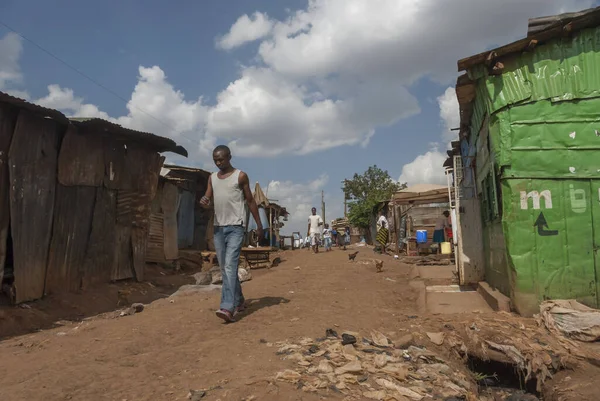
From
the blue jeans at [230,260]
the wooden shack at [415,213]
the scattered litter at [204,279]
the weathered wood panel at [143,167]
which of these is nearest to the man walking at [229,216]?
the blue jeans at [230,260]

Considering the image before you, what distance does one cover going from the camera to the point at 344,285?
28.7 feet

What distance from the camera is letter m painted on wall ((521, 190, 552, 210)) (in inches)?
212

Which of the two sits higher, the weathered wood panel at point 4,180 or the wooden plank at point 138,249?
the weathered wood panel at point 4,180

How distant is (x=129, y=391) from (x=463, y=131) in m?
9.34

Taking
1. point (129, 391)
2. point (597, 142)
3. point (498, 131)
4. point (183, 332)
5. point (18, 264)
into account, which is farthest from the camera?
point (18, 264)

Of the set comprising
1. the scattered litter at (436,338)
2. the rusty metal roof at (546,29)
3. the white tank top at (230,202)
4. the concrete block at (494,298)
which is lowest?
the scattered litter at (436,338)

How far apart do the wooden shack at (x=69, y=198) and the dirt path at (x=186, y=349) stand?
1.39m

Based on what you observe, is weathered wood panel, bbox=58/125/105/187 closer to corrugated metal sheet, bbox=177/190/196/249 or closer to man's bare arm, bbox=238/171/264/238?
man's bare arm, bbox=238/171/264/238

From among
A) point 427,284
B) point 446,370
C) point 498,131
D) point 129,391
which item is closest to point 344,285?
point 427,284

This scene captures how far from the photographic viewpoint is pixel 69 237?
7367mm

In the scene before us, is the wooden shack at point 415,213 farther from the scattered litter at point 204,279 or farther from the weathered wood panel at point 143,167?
the weathered wood panel at point 143,167

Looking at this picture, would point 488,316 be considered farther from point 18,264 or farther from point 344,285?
point 18,264

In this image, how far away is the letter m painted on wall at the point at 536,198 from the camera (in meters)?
5.38

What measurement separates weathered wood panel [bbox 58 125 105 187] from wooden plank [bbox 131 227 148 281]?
1490 mm
